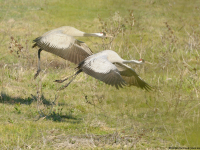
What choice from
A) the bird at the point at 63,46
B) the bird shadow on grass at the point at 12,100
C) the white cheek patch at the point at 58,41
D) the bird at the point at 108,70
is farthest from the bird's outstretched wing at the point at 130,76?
the bird shadow on grass at the point at 12,100

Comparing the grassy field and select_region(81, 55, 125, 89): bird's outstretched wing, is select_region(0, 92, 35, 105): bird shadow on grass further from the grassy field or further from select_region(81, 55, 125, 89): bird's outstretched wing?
select_region(81, 55, 125, 89): bird's outstretched wing

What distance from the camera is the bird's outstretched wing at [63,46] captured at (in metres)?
6.26

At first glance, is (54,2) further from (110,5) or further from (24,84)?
(24,84)

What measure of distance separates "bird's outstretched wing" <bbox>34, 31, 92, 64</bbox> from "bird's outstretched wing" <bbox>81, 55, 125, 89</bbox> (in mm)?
702

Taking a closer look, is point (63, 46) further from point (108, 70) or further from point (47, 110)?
point (108, 70)

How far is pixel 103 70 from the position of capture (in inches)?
210

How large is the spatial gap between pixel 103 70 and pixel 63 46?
4.18 feet

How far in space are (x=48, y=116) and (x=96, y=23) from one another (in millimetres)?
7875

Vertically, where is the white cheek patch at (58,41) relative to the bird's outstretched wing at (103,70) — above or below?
above

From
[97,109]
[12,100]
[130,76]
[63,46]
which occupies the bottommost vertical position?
[97,109]

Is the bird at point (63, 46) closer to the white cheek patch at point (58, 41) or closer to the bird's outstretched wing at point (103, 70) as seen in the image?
the white cheek patch at point (58, 41)

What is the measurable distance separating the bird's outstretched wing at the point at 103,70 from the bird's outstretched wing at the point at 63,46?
70cm

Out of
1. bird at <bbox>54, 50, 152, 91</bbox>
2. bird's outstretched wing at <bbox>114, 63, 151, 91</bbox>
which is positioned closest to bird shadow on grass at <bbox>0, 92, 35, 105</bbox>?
bird at <bbox>54, 50, 152, 91</bbox>


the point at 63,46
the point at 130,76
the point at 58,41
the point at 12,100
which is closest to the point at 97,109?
the point at 130,76
